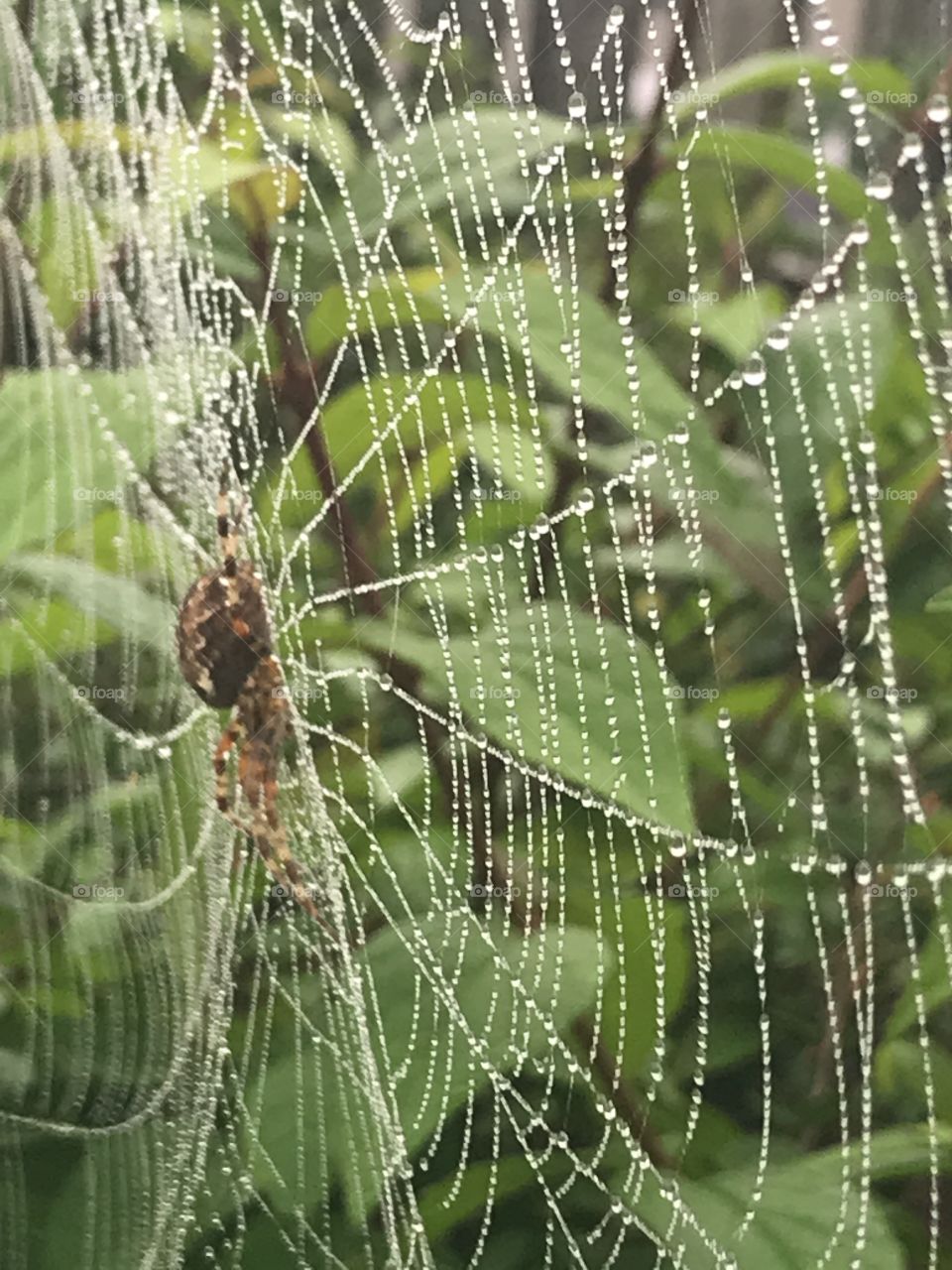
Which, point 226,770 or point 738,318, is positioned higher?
point 738,318

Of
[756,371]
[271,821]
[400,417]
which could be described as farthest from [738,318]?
[271,821]

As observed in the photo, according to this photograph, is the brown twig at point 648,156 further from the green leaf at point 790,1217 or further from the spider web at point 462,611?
the green leaf at point 790,1217

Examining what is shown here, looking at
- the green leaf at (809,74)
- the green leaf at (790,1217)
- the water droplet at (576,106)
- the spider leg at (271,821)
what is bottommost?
the green leaf at (790,1217)

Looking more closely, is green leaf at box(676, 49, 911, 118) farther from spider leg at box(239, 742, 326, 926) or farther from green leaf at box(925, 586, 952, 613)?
spider leg at box(239, 742, 326, 926)

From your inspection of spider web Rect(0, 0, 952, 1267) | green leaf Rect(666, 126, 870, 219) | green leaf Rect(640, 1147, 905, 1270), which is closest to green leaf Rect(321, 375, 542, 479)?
spider web Rect(0, 0, 952, 1267)

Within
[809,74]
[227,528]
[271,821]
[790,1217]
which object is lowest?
[790,1217]

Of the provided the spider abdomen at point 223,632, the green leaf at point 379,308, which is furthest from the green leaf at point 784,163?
the spider abdomen at point 223,632

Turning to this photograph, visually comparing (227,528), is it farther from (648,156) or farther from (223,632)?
(648,156)
